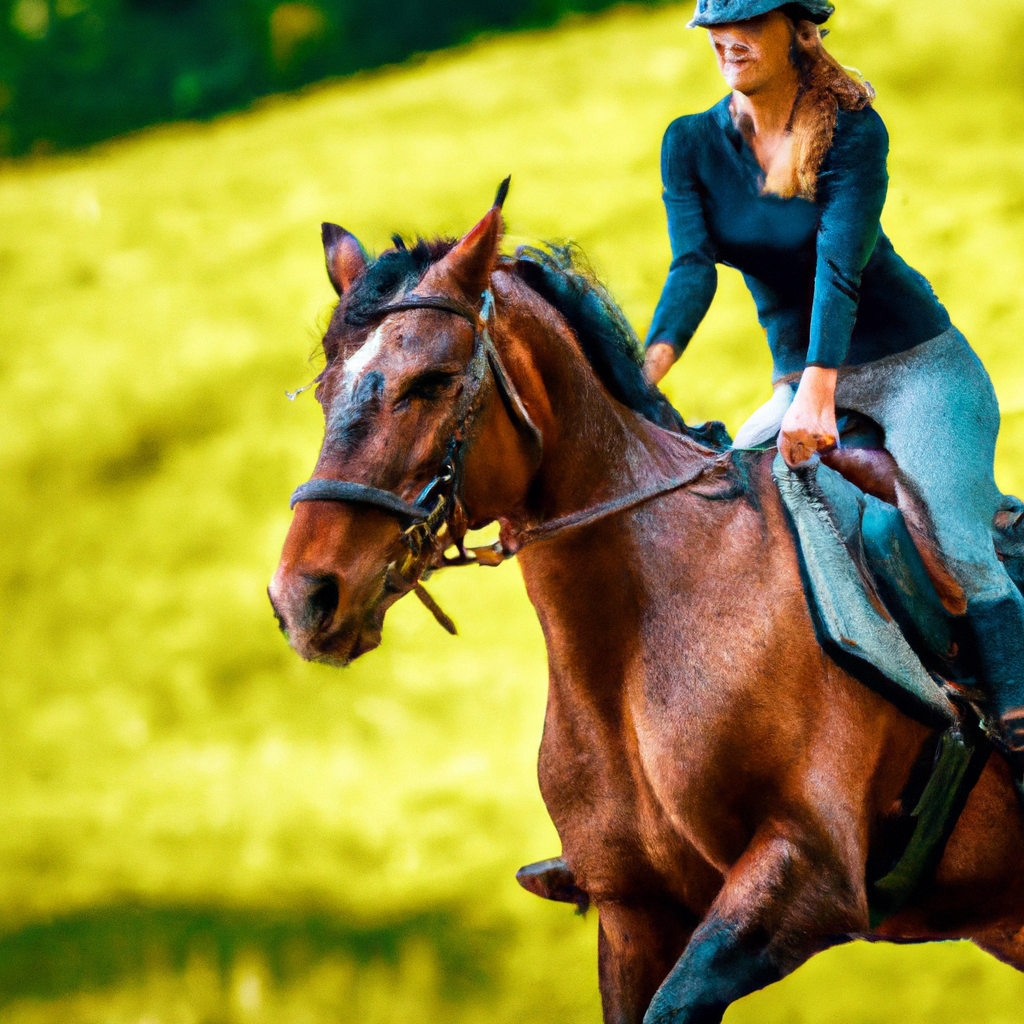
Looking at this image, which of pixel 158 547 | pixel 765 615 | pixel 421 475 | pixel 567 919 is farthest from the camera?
pixel 158 547

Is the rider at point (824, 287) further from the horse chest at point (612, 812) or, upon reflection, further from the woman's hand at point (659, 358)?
the horse chest at point (612, 812)

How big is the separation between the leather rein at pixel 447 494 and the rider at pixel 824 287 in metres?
0.33

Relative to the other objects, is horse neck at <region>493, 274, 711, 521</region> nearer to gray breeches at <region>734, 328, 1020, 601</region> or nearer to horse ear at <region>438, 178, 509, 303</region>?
horse ear at <region>438, 178, 509, 303</region>

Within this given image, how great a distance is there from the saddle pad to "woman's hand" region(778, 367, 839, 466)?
3 cm

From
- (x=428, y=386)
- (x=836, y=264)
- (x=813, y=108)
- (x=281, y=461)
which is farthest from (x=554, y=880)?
(x=281, y=461)

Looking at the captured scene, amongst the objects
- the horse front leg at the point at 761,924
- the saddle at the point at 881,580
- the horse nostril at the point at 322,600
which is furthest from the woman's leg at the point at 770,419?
the horse nostril at the point at 322,600

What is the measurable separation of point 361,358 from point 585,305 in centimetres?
37

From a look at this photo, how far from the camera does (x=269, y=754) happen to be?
Result: 3.84 metres

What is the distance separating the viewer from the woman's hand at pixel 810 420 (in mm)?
1945

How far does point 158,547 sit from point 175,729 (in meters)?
0.49

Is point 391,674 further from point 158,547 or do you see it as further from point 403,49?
point 403,49

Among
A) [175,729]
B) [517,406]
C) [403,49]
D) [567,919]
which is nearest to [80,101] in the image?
[403,49]

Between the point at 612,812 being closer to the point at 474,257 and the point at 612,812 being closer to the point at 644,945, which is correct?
the point at 644,945

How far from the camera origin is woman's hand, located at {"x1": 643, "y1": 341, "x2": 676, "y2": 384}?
2117mm
